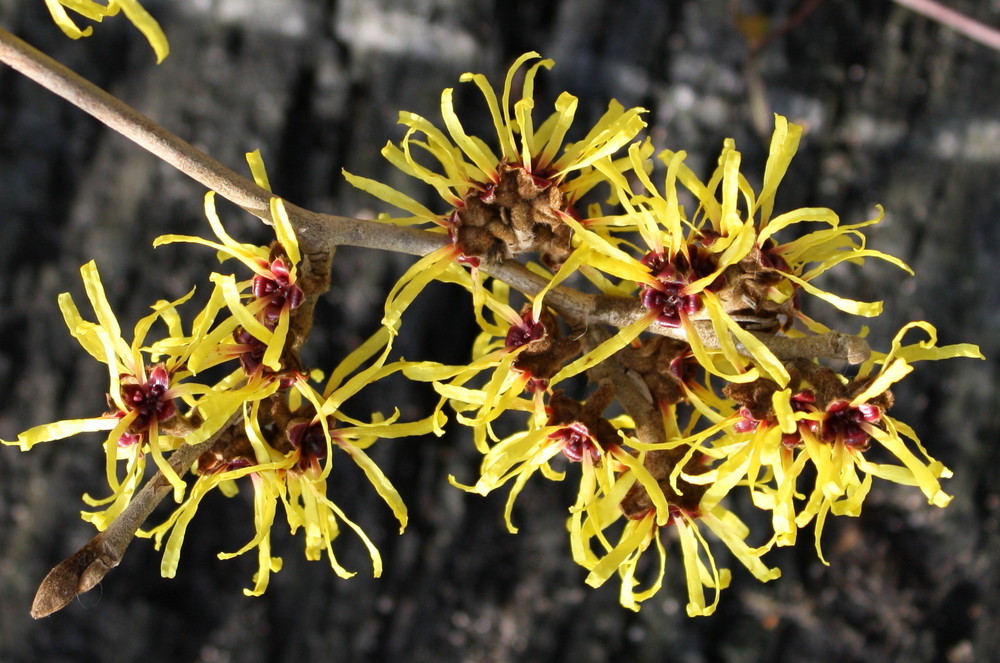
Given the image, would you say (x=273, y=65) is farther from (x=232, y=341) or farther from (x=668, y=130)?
(x=232, y=341)

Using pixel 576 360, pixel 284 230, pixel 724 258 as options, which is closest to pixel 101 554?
pixel 284 230

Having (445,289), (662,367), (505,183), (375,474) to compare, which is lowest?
(445,289)

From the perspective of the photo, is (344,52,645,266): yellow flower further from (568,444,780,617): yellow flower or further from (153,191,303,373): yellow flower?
(568,444,780,617): yellow flower

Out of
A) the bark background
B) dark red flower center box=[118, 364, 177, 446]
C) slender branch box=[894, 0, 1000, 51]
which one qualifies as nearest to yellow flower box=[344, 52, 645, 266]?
dark red flower center box=[118, 364, 177, 446]

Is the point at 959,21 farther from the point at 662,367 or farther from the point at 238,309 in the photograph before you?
the point at 238,309

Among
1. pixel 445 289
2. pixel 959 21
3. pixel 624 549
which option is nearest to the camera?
pixel 624 549
